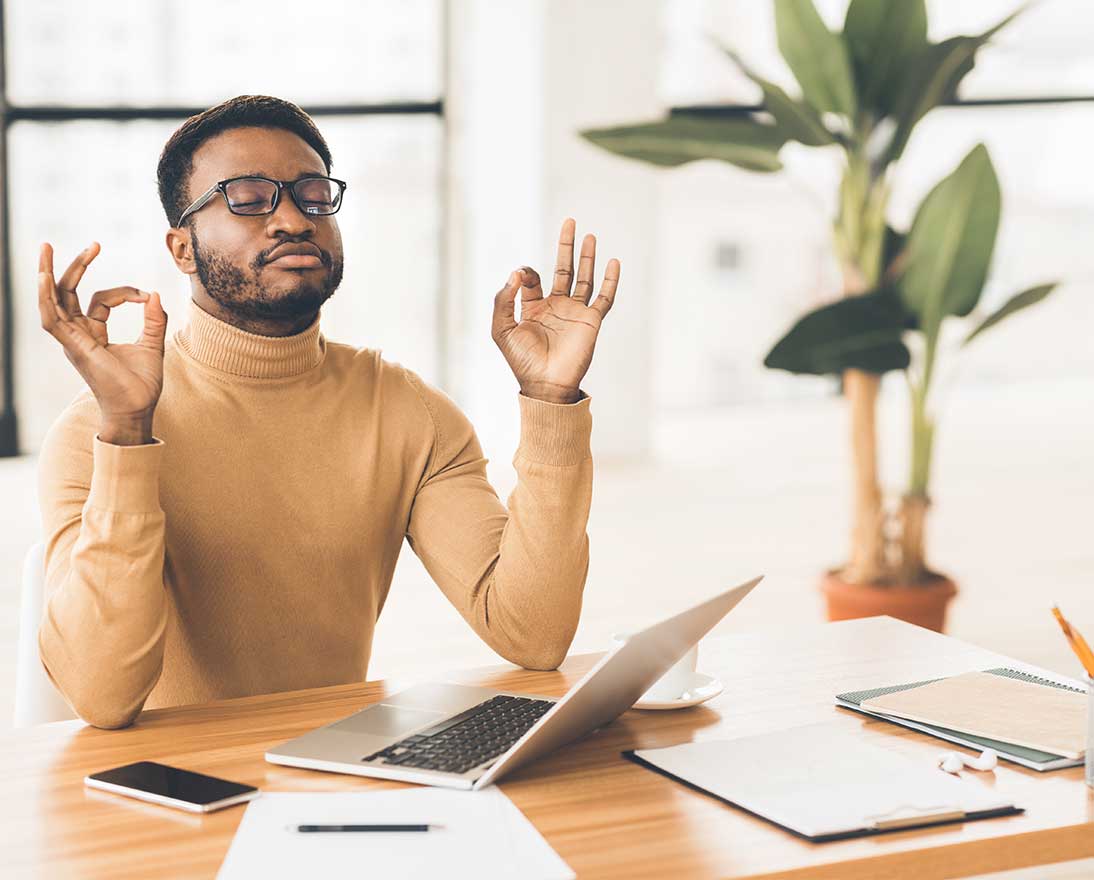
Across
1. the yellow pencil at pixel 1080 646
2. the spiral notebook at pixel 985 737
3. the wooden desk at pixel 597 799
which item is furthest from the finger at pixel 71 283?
the yellow pencil at pixel 1080 646

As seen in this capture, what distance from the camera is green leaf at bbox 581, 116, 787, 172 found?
10.8ft

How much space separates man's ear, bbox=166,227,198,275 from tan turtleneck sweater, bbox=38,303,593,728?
0.05m

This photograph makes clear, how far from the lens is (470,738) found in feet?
4.71

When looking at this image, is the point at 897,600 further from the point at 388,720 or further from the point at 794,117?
the point at 388,720

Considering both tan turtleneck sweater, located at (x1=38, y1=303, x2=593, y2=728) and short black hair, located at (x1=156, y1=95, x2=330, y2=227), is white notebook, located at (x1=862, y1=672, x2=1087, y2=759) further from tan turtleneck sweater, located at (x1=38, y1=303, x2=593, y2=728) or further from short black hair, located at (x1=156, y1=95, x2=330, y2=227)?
short black hair, located at (x1=156, y1=95, x2=330, y2=227)

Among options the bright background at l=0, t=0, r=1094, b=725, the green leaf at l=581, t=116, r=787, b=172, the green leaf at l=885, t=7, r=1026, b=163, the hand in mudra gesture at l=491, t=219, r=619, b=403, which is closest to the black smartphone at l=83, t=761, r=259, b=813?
the hand in mudra gesture at l=491, t=219, r=619, b=403

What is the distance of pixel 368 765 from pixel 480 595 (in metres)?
0.47

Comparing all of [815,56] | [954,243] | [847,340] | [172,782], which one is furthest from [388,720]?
[815,56]

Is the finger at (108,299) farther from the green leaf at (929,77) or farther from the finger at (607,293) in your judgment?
the green leaf at (929,77)

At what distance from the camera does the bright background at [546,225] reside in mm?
5359

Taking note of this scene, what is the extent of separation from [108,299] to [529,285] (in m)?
0.47

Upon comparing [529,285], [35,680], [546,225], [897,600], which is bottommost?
[897,600]

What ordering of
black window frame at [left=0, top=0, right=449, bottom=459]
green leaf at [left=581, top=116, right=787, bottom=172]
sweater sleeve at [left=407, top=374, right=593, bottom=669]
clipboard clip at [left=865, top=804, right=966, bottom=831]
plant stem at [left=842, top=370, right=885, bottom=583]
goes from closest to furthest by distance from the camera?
clipboard clip at [left=865, top=804, right=966, bottom=831]
sweater sleeve at [left=407, top=374, right=593, bottom=669]
green leaf at [left=581, top=116, right=787, bottom=172]
plant stem at [left=842, top=370, right=885, bottom=583]
black window frame at [left=0, top=0, right=449, bottom=459]

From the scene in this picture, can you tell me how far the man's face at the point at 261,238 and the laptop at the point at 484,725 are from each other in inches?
20.5
